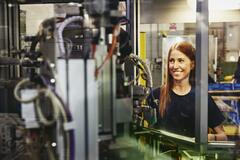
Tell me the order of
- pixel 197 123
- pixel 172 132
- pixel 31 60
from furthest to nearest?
pixel 172 132
pixel 197 123
pixel 31 60

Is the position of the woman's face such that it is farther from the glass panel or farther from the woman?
the glass panel

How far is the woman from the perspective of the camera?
3.70 metres

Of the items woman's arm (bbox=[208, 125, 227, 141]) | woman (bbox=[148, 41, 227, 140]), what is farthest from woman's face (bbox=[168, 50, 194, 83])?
woman's arm (bbox=[208, 125, 227, 141])

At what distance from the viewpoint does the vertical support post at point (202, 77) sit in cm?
356

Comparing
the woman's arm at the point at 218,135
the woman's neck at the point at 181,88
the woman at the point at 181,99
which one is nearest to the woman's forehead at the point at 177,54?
the woman at the point at 181,99

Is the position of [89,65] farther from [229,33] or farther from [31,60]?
[229,33]

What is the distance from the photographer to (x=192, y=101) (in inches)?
149

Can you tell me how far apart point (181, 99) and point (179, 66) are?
0.34 meters

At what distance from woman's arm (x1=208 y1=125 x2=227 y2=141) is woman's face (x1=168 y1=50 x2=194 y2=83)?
575 mm

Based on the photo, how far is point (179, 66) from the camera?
3.90 meters

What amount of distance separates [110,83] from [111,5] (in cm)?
30

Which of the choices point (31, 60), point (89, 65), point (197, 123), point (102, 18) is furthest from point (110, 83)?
point (197, 123)

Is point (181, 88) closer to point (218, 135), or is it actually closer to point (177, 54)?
point (177, 54)

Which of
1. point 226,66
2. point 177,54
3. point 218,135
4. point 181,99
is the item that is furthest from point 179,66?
point 218,135
